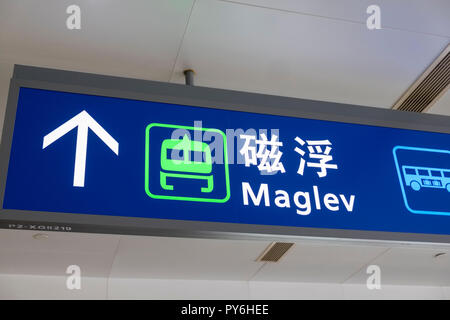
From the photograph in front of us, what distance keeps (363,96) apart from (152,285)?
2.93 m

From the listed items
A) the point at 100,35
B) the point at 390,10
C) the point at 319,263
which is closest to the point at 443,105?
the point at 390,10

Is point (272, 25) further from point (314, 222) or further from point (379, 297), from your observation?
point (379, 297)

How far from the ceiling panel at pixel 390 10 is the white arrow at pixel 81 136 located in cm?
83

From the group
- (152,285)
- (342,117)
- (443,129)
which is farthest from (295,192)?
(152,285)

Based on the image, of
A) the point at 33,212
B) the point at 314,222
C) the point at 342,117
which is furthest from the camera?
the point at 342,117

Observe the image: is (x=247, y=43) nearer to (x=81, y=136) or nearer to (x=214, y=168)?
(x=214, y=168)

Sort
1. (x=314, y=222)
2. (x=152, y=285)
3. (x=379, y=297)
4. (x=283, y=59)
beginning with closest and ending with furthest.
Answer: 1. (x=314, y=222)
2. (x=283, y=59)
3. (x=152, y=285)
4. (x=379, y=297)

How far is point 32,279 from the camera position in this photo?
14.5 ft

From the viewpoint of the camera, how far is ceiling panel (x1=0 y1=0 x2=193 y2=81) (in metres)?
2.01

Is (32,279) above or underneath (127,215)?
above

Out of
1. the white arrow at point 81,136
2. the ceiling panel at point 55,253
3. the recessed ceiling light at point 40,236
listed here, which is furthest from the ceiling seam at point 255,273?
the white arrow at point 81,136

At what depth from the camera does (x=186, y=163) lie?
5.29ft

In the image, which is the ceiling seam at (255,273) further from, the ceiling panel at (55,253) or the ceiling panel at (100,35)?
the ceiling panel at (100,35)

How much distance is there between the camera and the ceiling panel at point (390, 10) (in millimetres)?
2078
